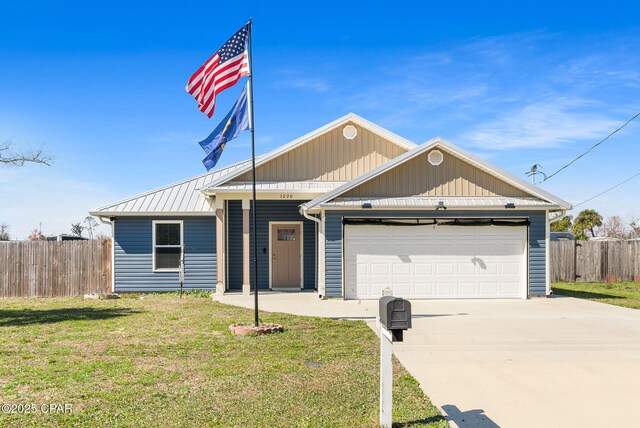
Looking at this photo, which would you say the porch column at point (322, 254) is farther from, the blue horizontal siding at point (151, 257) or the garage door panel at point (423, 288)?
the blue horizontal siding at point (151, 257)

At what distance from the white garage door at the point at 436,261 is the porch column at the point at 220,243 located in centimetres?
388

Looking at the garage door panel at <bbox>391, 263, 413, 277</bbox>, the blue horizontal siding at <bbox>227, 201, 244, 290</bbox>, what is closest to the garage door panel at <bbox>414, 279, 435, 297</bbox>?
the garage door panel at <bbox>391, 263, 413, 277</bbox>

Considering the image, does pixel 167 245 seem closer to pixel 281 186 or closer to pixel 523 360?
pixel 281 186

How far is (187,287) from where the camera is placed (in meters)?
17.0

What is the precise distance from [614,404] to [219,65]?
27.0 feet

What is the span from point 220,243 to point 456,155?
729cm

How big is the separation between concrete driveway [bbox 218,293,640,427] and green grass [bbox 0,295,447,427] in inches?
18.9

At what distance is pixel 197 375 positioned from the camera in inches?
250

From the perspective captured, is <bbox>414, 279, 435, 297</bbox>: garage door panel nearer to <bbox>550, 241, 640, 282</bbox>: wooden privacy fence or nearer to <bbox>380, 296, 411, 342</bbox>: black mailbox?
<bbox>550, 241, 640, 282</bbox>: wooden privacy fence

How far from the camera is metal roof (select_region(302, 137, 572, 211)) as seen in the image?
14.4 meters

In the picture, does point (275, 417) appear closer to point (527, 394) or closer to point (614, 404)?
point (527, 394)

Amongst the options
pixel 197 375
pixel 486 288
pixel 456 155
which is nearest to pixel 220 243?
pixel 456 155

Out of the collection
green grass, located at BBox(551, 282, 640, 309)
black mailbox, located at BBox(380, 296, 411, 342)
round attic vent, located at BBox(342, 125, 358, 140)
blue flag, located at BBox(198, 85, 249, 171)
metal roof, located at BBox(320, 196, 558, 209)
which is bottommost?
green grass, located at BBox(551, 282, 640, 309)

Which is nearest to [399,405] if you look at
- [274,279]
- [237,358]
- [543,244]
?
[237,358]
